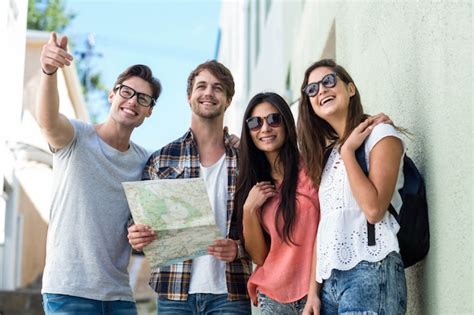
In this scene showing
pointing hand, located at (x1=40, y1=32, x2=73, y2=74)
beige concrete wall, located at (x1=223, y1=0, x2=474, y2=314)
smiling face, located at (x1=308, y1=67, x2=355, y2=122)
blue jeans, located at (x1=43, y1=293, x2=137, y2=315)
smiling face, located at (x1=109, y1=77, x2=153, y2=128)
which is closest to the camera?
beige concrete wall, located at (x1=223, y1=0, x2=474, y2=314)

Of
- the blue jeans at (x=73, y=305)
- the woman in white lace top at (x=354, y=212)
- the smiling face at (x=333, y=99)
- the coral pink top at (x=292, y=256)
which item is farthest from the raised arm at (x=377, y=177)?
the blue jeans at (x=73, y=305)

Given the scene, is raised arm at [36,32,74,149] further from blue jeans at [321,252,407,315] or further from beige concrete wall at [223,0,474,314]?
beige concrete wall at [223,0,474,314]

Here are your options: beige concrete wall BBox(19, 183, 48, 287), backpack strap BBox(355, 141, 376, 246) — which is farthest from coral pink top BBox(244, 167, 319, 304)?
beige concrete wall BBox(19, 183, 48, 287)

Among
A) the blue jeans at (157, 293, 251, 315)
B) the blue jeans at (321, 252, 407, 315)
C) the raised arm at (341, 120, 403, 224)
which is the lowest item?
the blue jeans at (157, 293, 251, 315)

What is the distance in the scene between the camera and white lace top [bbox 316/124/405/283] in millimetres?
3045

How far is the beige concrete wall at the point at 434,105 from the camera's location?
2.90 metres

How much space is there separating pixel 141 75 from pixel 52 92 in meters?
0.63

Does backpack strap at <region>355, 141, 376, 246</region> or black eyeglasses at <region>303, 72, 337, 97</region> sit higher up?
black eyeglasses at <region>303, 72, 337, 97</region>

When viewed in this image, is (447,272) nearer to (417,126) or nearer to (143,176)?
(417,126)

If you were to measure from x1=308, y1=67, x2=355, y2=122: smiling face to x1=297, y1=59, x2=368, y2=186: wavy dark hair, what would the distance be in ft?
0.09

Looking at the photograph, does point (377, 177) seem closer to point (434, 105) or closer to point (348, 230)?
point (348, 230)

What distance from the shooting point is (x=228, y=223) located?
3.98m

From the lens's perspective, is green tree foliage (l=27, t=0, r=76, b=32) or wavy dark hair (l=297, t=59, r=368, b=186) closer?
wavy dark hair (l=297, t=59, r=368, b=186)

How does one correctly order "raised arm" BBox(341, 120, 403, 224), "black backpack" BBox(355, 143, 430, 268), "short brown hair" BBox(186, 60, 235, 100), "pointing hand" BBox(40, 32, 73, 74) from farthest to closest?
"short brown hair" BBox(186, 60, 235, 100)
"pointing hand" BBox(40, 32, 73, 74)
"black backpack" BBox(355, 143, 430, 268)
"raised arm" BBox(341, 120, 403, 224)
